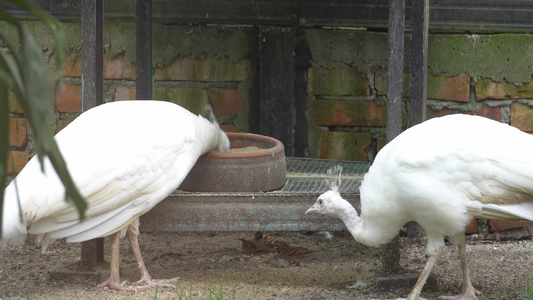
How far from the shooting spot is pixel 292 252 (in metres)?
3.41

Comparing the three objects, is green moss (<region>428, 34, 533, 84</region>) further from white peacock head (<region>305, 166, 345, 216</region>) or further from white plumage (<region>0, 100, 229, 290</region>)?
white plumage (<region>0, 100, 229, 290</region>)

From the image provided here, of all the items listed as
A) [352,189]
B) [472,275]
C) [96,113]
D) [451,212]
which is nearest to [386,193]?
[451,212]

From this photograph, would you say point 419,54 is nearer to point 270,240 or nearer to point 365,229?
point 365,229

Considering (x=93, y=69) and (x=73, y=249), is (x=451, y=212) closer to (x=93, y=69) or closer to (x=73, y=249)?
(x=93, y=69)

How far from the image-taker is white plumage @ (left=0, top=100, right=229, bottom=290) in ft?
8.35

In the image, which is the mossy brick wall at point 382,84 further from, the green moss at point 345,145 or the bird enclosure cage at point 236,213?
the bird enclosure cage at point 236,213

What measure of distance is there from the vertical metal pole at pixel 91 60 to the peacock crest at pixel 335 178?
1.04 m

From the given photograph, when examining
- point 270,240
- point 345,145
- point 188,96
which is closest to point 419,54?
point 345,145

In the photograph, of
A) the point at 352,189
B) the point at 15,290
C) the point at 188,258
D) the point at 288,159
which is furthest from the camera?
the point at 288,159

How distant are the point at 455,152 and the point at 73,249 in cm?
198

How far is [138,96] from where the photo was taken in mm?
3604

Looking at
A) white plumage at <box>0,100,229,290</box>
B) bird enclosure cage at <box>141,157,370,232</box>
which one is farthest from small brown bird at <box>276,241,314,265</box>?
white plumage at <box>0,100,229,290</box>

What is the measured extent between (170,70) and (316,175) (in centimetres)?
102

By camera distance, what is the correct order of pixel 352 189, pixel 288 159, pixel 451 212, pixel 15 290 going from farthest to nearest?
pixel 288 159, pixel 352 189, pixel 15 290, pixel 451 212
